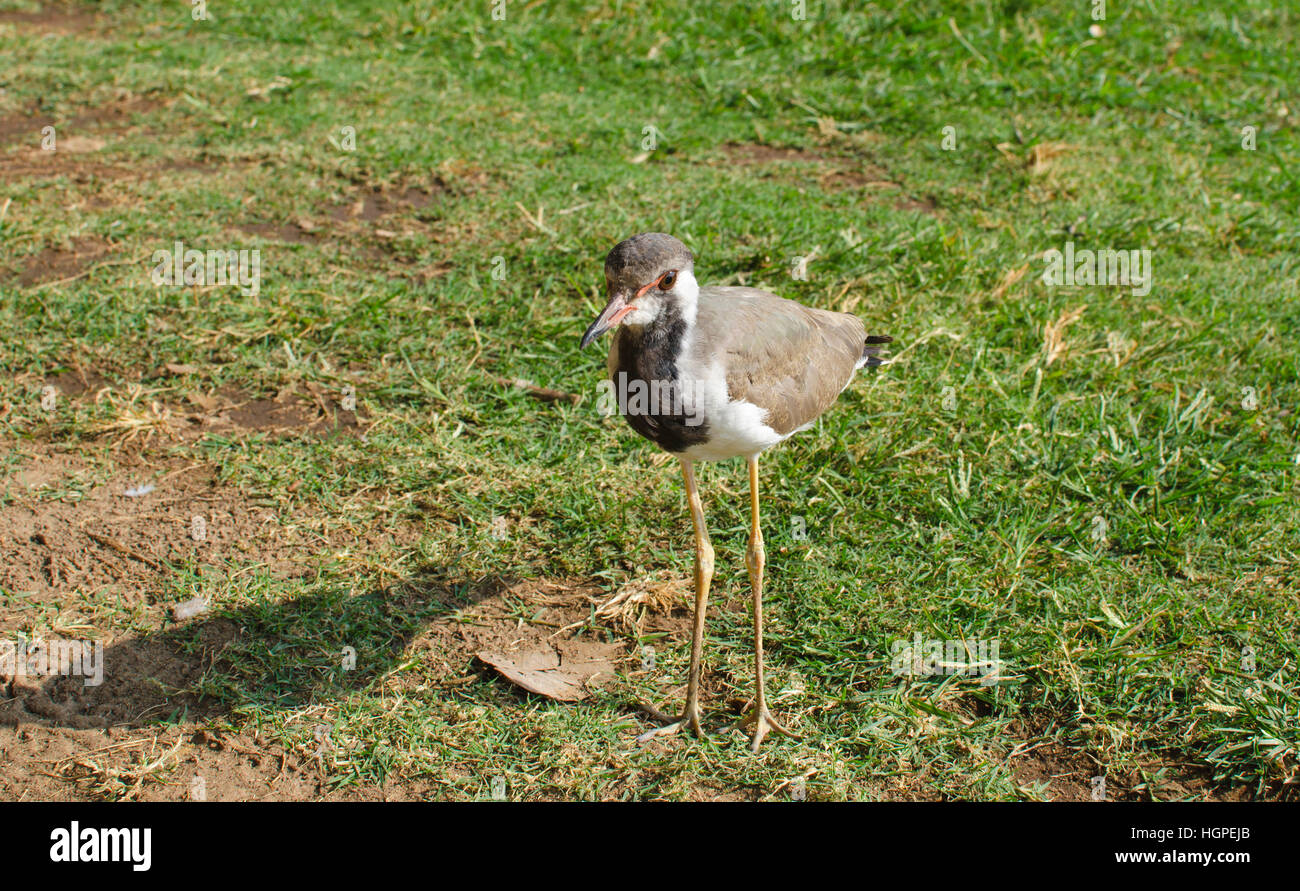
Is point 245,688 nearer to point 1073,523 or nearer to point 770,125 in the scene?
point 1073,523

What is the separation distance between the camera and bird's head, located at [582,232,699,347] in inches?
134

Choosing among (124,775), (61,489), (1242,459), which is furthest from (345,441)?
(1242,459)

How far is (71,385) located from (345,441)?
4.58ft

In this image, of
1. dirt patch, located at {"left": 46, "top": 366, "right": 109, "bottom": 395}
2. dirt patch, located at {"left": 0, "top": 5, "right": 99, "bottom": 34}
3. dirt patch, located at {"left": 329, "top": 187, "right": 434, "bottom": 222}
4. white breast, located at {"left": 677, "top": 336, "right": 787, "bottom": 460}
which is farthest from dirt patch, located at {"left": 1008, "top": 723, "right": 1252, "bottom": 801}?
dirt patch, located at {"left": 0, "top": 5, "right": 99, "bottom": 34}

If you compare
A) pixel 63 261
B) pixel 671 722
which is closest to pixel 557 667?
pixel 671 722

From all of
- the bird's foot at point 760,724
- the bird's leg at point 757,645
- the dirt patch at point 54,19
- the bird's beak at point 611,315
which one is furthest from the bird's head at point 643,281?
the dirt patch at point 54,19

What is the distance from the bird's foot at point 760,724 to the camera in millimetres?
3820

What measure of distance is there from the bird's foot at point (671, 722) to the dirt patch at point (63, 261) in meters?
4.10

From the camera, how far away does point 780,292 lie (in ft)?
19.5

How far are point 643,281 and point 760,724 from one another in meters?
1.58

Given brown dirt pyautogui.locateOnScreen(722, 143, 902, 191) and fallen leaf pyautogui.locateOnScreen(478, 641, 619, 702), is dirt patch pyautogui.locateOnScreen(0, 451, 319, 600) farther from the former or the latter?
brown dirt pyautogui.locateOnScreen(722, 143, 902, 191)

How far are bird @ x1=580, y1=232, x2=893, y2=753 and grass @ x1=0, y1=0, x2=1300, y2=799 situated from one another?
15.8 inches

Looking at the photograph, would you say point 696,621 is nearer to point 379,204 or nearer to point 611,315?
point 611,315

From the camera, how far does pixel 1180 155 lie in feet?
25.2
